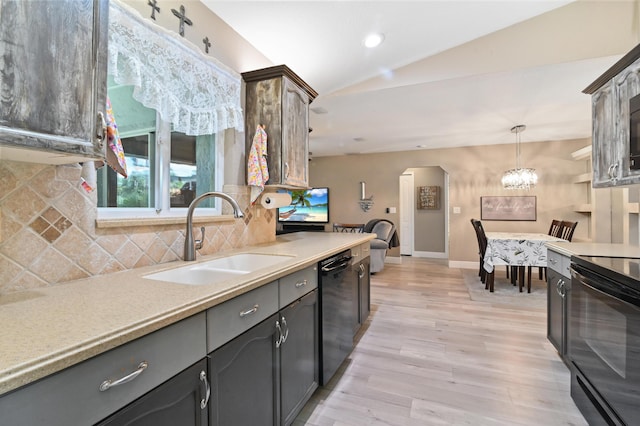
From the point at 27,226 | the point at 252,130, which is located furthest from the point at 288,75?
the point at 27,226

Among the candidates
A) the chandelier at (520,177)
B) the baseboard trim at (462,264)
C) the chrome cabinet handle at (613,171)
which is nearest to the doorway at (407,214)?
the baseboard trim at (462,264)

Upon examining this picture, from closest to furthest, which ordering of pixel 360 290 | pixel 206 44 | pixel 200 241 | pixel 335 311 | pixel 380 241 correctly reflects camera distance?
pixel 200 241
pixel 206 44
pixel 335 311
pixel 360 290
pixel 380 241

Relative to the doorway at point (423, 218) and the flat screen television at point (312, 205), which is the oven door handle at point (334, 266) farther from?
the doorway at point (423, 218)

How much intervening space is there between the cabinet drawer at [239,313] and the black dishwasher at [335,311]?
584mm

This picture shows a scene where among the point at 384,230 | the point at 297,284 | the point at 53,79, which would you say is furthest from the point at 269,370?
the point at 384,230

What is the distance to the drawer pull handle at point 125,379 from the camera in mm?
684

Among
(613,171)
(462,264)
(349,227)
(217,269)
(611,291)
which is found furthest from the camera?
(349,227)

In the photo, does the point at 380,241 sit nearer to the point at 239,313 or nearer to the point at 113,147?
the point at 239,313

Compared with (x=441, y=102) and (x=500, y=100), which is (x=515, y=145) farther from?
(x=441, y=102)

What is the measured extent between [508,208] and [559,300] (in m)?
4.07

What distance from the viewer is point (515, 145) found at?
18.6 feet

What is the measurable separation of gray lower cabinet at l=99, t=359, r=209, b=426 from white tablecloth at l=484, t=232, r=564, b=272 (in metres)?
4.28

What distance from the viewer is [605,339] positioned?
151 cm

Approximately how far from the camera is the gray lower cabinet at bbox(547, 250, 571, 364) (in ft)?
6.70
